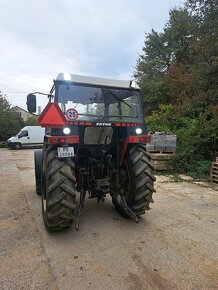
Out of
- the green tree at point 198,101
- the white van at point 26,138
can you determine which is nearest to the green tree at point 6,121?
the white van at point 26,138

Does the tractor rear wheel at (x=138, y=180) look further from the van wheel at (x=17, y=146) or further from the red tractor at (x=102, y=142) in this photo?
the van wheel at (x=17, y=146)

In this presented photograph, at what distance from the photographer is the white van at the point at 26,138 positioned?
2288 centimetres

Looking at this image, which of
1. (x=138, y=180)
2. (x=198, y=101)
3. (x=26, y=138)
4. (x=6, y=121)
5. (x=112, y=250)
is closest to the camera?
(x=112, y=250)

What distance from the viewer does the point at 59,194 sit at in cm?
338

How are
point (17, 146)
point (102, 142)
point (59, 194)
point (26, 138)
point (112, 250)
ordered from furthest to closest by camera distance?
point (26, 138), point (17, 146), point (102, 142), point (59, 194), point (112, 250)

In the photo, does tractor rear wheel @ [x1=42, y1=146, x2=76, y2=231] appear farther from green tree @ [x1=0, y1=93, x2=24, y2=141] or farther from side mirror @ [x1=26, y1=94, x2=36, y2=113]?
green tree @ [x1=0, y1=93, x2=24, y2=141]

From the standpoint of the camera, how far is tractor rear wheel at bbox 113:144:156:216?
3.94 meters

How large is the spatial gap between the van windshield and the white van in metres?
19.5

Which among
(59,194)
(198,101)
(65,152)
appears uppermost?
(198,101)

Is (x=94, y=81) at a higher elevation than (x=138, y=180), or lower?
higher

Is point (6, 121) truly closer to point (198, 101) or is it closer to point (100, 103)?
point (198, 101)

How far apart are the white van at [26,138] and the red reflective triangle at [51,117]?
20065mm

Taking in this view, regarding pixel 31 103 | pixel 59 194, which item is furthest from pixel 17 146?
pixel 59 194

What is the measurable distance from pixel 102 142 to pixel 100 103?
626 millimetres
